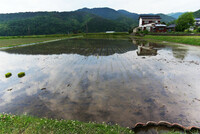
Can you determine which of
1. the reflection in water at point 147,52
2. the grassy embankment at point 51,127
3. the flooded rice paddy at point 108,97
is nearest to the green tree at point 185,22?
the reflection in water at point 147,52

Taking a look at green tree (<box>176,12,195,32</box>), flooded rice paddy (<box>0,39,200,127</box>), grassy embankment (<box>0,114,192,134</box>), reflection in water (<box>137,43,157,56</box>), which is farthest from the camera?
green tree (<box>176,12,195,32</box>)

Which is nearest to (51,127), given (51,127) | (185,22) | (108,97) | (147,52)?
(51,127)

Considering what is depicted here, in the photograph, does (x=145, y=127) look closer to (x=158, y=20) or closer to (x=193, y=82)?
(x=193, y=82)

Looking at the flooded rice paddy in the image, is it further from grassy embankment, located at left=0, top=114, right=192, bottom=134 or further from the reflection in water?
the reflection in water

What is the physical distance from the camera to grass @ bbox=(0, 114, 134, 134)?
10.5 ft

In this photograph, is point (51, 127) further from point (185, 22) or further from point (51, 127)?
point (185, 22)

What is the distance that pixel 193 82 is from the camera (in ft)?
22.0

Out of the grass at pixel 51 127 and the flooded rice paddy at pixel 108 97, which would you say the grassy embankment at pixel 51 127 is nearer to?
the grass at pixel 51 127

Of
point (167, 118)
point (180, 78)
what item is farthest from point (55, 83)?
point (180, 78)

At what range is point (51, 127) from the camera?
337 cm

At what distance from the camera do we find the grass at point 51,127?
10.5 feet

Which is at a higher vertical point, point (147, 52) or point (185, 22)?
point (185, 22)

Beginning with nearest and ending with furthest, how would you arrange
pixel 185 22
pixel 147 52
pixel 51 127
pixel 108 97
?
pixel 51 127 < pixel 108 97 < pixel 147 52 < pixel 185 22

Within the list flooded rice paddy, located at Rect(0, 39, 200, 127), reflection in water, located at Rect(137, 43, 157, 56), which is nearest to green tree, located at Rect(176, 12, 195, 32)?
reflection in water, located at Rect(137, 43, 157, 56)
